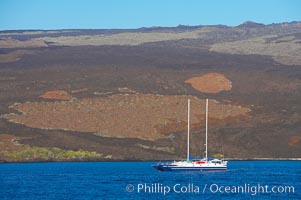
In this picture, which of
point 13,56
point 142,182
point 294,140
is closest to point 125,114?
point 294,140

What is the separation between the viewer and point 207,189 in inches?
2153

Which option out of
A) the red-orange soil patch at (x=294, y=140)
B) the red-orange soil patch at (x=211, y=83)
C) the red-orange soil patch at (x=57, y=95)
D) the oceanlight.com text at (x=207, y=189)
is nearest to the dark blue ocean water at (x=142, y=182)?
the oceanlight.com text at (x=207, y=189)

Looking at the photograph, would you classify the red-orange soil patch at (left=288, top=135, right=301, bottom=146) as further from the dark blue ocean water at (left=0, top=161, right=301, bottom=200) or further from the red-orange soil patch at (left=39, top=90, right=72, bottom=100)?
the red-orange soil patch at (left=39, top=90, right=72, bottom=100)

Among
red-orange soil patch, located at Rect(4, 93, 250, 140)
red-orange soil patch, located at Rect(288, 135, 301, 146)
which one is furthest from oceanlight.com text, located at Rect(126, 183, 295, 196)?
red-orange soil patch, located at Rect(4, 93, 250, 140)

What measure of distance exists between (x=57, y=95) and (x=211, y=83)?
19607 millimetres

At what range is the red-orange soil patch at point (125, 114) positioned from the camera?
98.1 metres

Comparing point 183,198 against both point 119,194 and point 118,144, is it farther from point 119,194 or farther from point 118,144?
point 118,144

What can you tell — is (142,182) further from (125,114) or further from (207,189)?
(125,114)

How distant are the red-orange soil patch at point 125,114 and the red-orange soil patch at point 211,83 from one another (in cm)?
670

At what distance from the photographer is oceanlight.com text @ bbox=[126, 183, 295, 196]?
172ft

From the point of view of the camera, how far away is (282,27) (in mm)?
189125

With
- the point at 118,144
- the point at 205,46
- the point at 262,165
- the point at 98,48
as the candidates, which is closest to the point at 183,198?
the point at 262,165

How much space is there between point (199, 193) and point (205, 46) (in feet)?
341

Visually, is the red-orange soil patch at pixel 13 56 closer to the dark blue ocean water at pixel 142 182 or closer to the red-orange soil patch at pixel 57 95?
the red-orange soil patch at pixel 57 95
